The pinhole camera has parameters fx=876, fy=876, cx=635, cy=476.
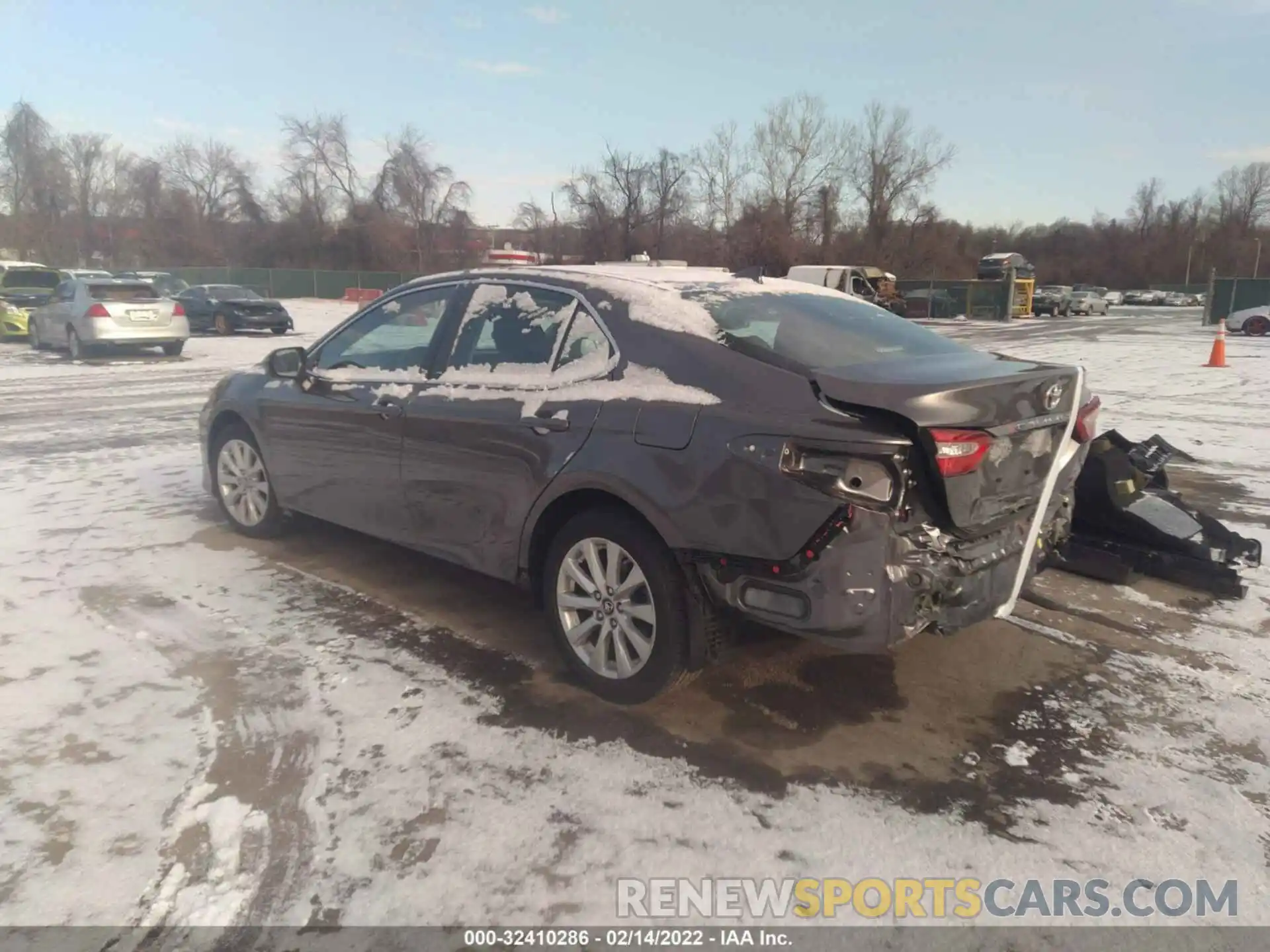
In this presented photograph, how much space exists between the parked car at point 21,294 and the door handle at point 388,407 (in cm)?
2033

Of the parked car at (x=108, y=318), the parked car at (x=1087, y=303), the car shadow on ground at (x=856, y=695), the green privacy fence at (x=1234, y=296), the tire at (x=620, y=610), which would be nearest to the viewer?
the car shadow on ground at (x=856, y=695)

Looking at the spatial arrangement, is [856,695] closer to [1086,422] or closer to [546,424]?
[1086,422]

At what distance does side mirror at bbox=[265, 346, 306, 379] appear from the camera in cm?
504

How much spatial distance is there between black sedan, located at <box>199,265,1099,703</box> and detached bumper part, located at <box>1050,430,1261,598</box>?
1.29 m

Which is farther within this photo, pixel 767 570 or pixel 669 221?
pixel 669 221

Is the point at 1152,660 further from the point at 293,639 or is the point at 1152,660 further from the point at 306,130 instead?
the point at 306,130

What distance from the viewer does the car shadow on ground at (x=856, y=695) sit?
299 centimetres

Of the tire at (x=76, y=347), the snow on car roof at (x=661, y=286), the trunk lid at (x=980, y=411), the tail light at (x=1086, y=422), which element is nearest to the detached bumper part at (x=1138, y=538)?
the tail light at (x=1086, y=422)

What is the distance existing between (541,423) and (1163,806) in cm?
255

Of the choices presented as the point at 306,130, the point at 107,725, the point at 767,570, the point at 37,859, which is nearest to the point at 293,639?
the point at 107,725

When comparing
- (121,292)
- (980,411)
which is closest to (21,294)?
(121,292)

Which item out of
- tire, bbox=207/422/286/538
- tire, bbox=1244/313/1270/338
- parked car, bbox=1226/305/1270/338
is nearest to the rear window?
tire, bbox=207/422/286/538

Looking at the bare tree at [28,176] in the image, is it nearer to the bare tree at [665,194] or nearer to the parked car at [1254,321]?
the bare tree at [665,194]

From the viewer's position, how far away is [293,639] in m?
4.05
